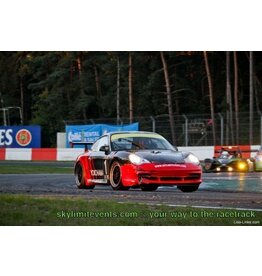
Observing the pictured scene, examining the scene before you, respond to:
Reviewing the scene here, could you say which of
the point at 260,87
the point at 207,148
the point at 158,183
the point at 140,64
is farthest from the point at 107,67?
the point at 260,87

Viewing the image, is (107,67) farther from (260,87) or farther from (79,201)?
(260,87)

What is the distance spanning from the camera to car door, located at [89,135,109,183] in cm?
1362

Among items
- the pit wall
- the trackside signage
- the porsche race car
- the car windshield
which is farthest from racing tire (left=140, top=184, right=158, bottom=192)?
the porsche race car

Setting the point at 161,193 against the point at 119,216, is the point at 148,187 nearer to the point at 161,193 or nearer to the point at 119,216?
the point at 161,193

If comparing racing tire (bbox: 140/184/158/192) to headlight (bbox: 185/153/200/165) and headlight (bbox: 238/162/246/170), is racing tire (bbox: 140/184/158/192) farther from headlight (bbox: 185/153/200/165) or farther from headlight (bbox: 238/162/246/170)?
headlight (bbox: 238/162/246/170)

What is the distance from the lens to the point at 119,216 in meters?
11.6

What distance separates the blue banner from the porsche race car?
2.87 metres

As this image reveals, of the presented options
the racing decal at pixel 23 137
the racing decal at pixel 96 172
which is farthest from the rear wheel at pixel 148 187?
the racing decal at pixel 23 137

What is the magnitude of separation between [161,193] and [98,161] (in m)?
1.24

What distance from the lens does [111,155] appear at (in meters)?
13.7

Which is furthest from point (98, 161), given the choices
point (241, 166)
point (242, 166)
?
point (241, 166)

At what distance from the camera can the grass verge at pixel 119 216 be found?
11.5 metres
